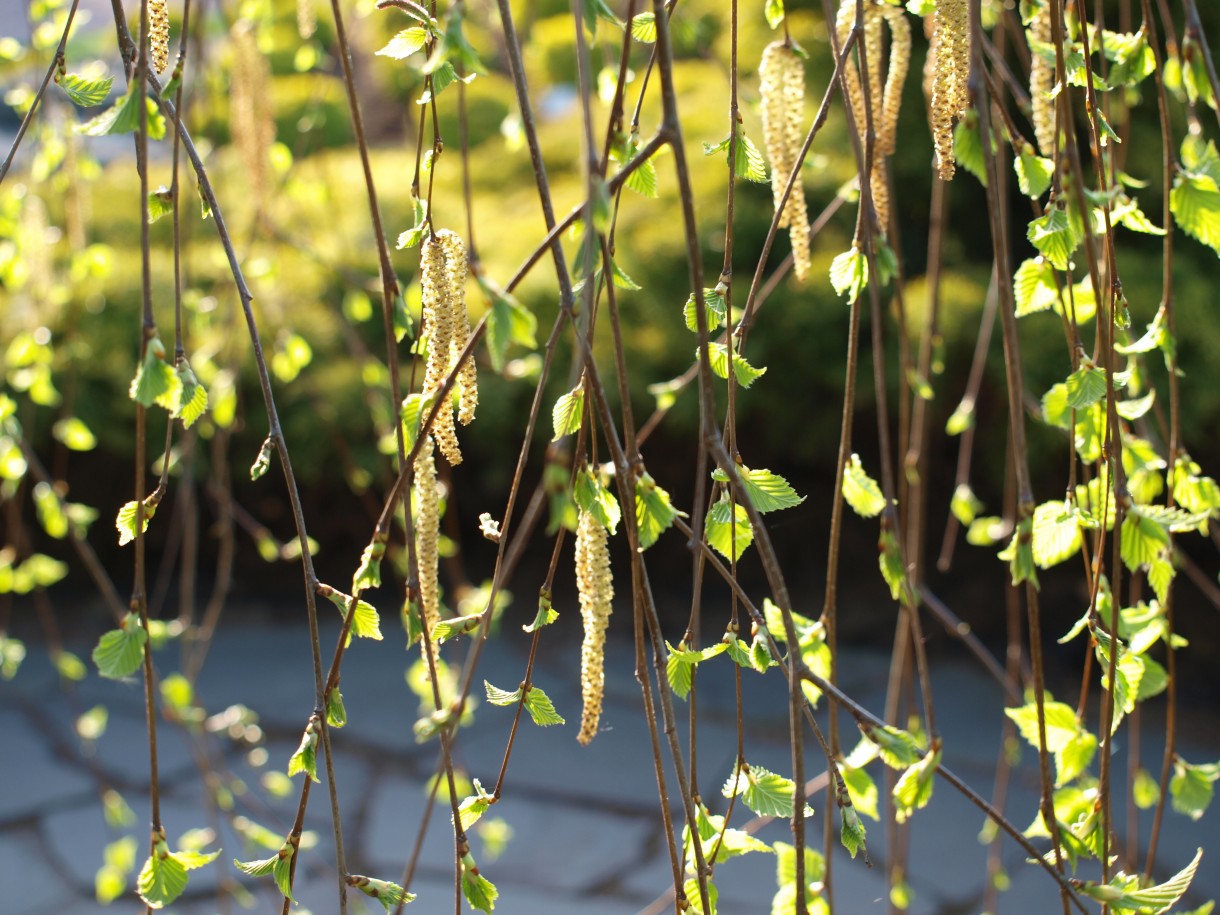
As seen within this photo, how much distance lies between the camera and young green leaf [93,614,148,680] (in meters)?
0.54

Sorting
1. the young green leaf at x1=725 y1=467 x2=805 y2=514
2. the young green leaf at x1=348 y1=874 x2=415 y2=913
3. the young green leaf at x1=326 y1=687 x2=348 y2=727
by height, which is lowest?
the young green leaf at x1=348 y1=874 x2=415 y2=913

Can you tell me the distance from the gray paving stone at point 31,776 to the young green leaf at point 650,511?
154cm

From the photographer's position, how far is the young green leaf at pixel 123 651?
21.3 inches

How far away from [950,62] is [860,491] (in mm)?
231

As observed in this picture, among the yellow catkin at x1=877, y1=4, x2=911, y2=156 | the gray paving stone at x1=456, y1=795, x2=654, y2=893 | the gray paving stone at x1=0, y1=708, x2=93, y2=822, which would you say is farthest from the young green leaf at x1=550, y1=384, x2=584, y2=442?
the gray paving stone at x1=0, y1=708, x2=93, y2=822

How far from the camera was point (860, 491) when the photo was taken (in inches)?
25.0

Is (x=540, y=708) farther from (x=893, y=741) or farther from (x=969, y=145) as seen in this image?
(x=969, y=145)

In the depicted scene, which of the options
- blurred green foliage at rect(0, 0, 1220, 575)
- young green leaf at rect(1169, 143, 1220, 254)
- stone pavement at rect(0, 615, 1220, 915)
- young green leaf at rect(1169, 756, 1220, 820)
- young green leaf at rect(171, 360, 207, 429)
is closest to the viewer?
young green leaf at rect(171, 360, 207, 429)

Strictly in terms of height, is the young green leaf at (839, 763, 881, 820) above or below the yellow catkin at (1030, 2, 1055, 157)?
below

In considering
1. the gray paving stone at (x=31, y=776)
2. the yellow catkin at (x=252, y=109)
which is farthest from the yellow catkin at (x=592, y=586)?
the gray paving stone at (x=31, y=776)

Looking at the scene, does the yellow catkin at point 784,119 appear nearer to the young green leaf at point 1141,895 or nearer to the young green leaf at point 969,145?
the young green leaf at point 969,145

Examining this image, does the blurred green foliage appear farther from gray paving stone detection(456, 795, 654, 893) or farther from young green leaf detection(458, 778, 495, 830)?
young green leaf detection(458, 778, 495, 830)

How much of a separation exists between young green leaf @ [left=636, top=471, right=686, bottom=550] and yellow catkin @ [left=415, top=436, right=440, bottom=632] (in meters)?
0.09

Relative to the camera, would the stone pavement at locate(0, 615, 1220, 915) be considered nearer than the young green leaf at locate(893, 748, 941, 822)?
No
